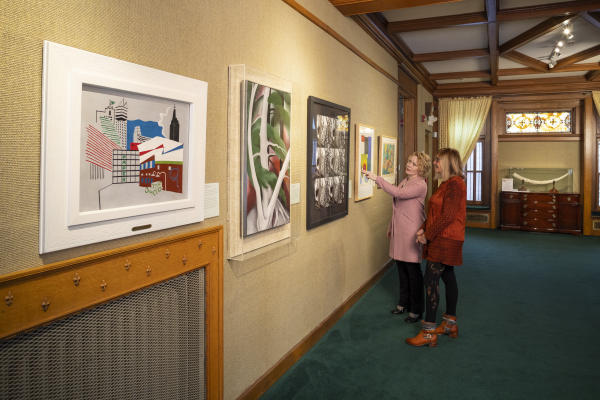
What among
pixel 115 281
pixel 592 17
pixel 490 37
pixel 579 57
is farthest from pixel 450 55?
pixel 115 281

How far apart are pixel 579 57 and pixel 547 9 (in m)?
2.95

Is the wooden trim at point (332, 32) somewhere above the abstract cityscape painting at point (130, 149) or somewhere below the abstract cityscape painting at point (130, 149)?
above

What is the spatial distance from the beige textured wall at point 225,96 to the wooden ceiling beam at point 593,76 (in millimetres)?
5676

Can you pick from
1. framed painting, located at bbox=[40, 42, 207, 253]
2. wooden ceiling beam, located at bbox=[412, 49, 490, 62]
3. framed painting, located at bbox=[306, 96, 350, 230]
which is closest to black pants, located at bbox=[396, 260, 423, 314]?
framed painting, located at bbox=[306, 96, 350, 230]

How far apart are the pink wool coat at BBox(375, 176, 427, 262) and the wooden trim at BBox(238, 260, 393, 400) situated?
31.3 inches

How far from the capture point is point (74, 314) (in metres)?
1.45

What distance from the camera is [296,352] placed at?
318 cm

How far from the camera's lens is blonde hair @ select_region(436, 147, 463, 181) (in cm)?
342

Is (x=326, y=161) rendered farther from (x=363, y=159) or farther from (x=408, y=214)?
(x=363, y=159)

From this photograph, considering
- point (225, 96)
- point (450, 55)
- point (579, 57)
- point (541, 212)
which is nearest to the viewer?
point (225, 96)

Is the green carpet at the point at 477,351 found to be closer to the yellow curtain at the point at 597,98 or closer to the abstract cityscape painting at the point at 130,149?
the abstract cityscape painting at the point at 130,149

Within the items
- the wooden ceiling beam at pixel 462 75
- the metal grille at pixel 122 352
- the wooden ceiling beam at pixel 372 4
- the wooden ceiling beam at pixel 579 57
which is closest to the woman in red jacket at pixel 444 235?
the wooden ceiling beam at pixel 372 4

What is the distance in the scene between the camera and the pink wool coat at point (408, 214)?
3.80 metres

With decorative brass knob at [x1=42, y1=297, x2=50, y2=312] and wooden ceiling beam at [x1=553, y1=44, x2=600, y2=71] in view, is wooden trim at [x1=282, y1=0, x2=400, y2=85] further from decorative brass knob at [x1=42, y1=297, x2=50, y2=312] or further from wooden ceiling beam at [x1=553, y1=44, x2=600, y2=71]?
wooden ceiling beam at [x1=553, y1=44, x2=600, y2=71]
